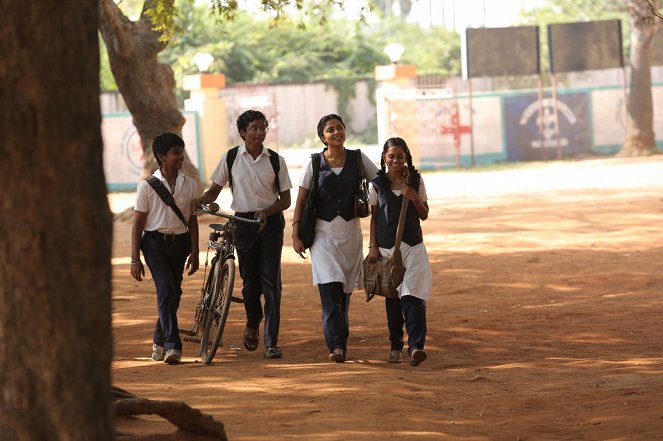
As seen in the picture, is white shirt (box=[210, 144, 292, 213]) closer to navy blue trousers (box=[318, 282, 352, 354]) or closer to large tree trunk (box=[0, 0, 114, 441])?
navy blue trousers (box=[318, 282, 352, 354])

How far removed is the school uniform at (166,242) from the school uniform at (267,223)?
1.13 feet

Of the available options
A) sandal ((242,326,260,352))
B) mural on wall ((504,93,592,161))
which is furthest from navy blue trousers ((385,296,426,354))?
mural on wall ((504,93,592,161))

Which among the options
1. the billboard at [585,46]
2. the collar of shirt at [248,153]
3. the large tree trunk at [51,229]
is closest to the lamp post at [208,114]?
the billboard at [585,46]

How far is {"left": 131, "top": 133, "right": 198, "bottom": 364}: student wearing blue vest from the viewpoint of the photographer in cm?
857

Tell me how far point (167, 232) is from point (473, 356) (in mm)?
2472

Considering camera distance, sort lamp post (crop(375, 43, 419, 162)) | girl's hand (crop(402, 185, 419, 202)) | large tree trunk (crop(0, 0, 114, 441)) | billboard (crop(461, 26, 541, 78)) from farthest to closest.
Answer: billboard (crop(461, 26, 541, 78)) → lamp post (crop(375, 43, 419, 162)) → girl's hand (crop(402, 185, 419, 202)) → large tree trunk (crop(0, 0, 114, 441))

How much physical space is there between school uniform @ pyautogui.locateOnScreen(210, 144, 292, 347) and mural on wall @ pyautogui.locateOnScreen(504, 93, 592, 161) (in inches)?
1105

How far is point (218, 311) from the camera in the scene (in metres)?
8.61

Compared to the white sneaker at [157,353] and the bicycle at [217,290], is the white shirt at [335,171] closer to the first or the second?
the bicycle at [217,290]

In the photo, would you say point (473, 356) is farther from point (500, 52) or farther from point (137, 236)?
point (500, 52)

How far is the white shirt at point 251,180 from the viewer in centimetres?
892

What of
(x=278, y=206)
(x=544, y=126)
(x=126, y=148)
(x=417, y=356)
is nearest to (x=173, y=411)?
(x=417, y=356)

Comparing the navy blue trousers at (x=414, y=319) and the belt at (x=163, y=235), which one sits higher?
the belt at (x=163, y=235)

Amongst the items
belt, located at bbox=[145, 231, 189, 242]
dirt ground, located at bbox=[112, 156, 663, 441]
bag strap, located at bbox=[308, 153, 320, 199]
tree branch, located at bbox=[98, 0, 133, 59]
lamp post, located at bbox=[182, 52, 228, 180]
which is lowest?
dirt ground, located at bbox=[112, 156, 663, 441]
